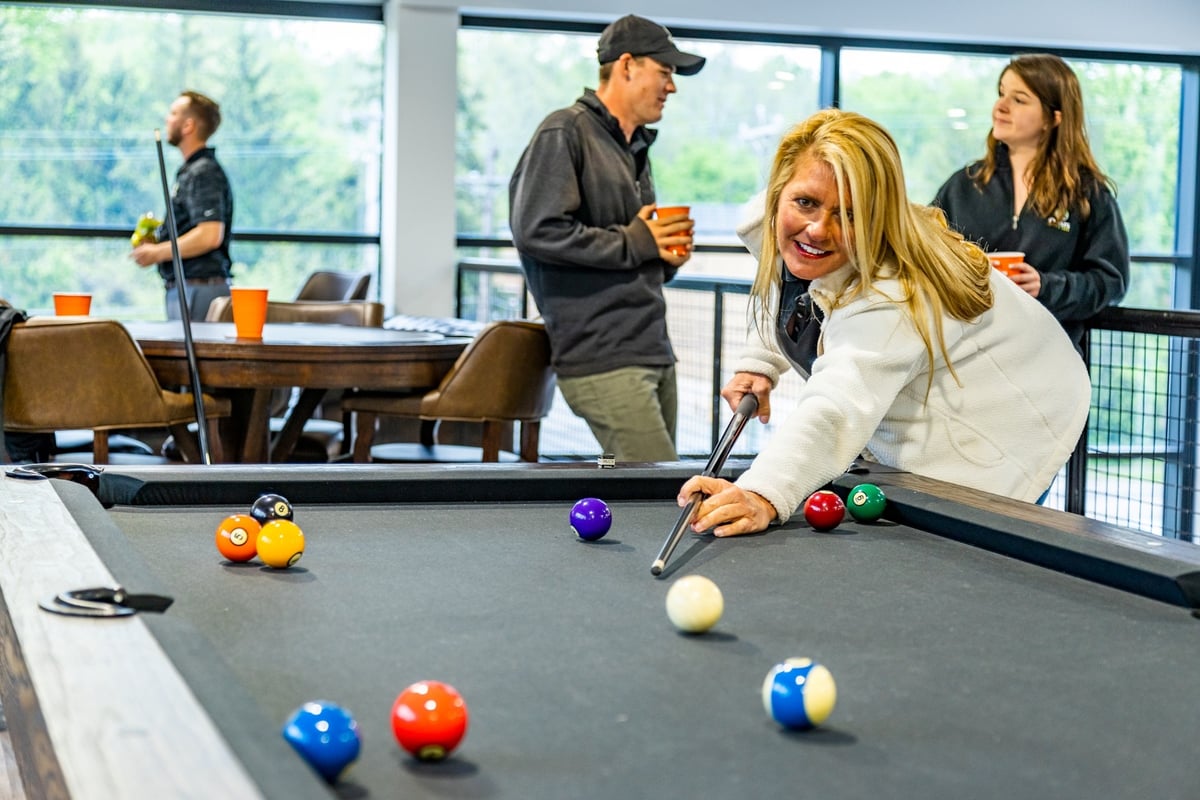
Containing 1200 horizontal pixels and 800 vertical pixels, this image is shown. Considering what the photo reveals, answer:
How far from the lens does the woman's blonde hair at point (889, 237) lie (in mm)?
2203

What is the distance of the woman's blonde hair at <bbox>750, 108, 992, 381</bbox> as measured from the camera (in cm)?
220

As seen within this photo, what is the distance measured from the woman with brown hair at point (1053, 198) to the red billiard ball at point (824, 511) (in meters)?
1.44

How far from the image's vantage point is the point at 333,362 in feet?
13.6

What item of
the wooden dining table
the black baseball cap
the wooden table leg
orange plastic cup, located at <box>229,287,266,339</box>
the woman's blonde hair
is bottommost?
the wooden table leg

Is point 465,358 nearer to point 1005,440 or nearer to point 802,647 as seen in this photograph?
point 1005,440

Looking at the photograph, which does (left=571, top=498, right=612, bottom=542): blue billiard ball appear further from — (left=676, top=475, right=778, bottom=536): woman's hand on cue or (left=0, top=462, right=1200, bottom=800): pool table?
(left=676, top=475, right=778, bottom=536): woman's hand on cue

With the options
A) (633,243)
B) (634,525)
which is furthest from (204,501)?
Result: (633,243)

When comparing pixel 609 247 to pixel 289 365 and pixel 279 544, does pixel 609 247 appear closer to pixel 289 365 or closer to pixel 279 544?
pixel 289 365

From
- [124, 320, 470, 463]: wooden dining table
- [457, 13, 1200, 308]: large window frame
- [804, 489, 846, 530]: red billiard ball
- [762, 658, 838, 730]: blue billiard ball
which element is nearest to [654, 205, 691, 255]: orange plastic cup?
[124, 320, 470, 463]: wooden dining table

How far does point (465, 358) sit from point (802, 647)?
9.80 ft

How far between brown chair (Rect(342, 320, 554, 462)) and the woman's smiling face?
6.68 ft

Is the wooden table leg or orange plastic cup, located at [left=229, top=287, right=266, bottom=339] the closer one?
orange plastic cup, located at [left=229, top=287, right=266, bottom=339]

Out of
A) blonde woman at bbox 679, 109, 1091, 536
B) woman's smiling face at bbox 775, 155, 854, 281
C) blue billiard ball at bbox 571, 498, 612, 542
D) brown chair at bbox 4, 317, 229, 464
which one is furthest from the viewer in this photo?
brown chair at bbox 4, 317, 229, 464

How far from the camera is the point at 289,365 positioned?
4.11m
